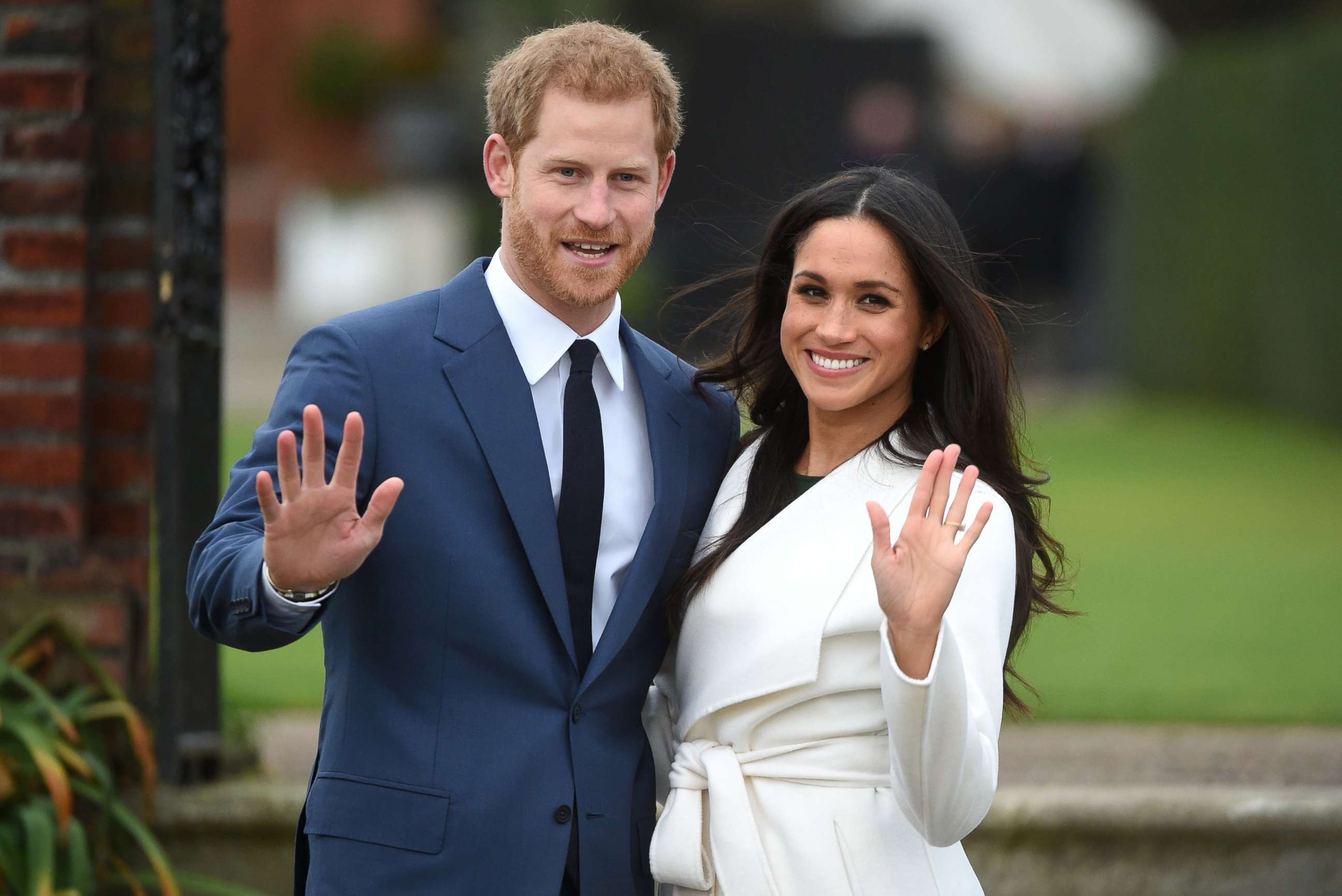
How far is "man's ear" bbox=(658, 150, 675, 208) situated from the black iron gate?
137 cm

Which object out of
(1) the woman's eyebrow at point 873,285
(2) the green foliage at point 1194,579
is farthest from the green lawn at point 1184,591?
(1) the woman's eyebrow at point 873,285

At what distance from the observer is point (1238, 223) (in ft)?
55.9

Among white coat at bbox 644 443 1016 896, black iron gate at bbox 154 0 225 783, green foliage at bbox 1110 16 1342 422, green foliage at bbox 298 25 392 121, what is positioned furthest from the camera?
green foliage at bbox 298 25 392 121

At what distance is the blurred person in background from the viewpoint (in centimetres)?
262

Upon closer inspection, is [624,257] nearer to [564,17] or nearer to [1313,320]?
[1313,320]

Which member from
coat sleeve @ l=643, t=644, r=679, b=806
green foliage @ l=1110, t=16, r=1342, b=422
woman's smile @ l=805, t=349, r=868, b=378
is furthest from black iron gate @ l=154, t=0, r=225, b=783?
green foliage @ l=1110, t=16, r=1342, b=422

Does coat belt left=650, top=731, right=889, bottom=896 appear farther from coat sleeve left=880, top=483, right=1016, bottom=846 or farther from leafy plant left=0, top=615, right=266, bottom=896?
leafy plant left=0, top=615, right=266, bottom=896

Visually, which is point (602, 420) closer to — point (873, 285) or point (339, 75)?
point (873, 285)

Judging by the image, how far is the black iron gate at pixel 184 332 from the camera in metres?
3.87

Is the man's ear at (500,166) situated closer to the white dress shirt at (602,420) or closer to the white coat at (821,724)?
the white dress shirt at (602,420)

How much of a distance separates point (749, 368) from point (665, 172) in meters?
0.44

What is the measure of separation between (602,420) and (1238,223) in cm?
1551

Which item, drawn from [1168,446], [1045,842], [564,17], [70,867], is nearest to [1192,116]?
[1168,446]

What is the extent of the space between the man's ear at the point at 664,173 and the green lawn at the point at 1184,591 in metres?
1.51
